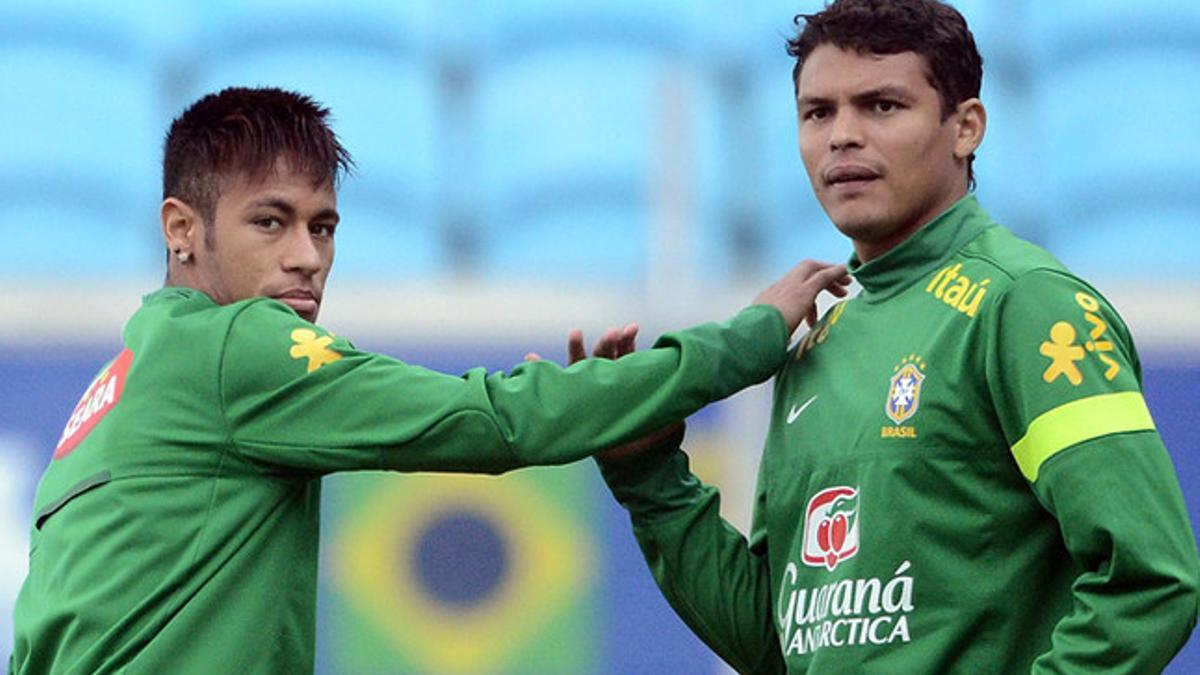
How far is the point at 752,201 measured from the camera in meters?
6.66

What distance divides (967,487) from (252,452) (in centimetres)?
94

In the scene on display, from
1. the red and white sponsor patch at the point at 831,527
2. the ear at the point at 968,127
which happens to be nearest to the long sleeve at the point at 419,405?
the red and white sponsor patch at the point at 831,527

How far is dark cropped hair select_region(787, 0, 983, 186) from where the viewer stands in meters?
3.14

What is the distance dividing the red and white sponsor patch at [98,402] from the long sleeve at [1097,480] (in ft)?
3.93

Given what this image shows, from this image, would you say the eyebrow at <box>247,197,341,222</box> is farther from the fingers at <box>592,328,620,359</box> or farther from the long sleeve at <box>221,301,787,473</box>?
the fingers at <box>592,328,620,359</box>

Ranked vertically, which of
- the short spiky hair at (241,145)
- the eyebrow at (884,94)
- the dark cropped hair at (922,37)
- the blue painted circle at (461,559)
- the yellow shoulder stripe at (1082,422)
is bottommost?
the blue painted circle at (461,559)

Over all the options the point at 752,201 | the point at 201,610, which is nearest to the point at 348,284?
the point at 752,201

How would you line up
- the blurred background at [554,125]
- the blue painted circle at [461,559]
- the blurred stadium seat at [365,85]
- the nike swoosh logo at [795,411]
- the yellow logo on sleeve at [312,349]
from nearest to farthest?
the yellow logo on sleeve at [312,349] < the nike swoosh logo at [795,411] < the blue painted circle at [461,559] < the blurred background at [554,125] < the blurred stadium seat at [365,85]

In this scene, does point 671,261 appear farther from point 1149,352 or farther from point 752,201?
point 752,201

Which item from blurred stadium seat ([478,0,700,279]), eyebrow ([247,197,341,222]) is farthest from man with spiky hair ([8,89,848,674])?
blurred stadium seat ([478,0,700,279])

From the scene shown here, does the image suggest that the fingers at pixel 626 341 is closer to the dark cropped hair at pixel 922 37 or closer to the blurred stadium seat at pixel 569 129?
the dark cropped hair at pixel 922 37

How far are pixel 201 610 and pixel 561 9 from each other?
4707 mm

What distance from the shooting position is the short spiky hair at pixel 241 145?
325 cm

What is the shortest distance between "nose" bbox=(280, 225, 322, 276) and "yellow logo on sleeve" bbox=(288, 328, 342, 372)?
4.9 inches
